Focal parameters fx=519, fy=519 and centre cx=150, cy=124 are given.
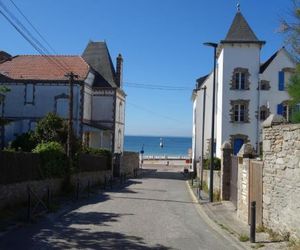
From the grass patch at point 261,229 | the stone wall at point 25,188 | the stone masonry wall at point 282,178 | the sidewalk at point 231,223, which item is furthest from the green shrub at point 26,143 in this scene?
the stone masonry wall at point 282,178

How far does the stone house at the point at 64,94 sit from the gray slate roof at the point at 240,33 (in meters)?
12.8

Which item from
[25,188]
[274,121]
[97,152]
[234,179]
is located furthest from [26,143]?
[274,121]

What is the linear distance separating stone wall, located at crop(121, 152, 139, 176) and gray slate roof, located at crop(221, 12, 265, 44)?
15520mm

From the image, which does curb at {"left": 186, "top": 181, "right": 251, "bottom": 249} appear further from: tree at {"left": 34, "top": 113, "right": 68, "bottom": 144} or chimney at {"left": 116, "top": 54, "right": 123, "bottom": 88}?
chimney at {"left": 116, "top": 54, "right": 123, "bottom": 88}

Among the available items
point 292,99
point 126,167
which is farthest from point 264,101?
point 292,99

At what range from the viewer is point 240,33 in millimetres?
44750

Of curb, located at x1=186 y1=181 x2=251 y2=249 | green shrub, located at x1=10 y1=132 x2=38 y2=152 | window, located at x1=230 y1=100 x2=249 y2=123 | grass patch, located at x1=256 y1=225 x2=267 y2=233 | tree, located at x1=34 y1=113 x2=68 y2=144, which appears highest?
window, located at x1=230 y1=100 x2=249 y2=123

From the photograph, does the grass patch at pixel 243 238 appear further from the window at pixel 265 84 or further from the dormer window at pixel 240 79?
the window at pixel 265 84

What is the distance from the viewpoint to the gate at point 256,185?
1602 centimetres

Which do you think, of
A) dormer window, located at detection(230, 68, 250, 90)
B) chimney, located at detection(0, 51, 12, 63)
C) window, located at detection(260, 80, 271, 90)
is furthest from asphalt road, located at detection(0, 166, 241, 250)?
chimney, located at detection(0, 51, 12, 63)

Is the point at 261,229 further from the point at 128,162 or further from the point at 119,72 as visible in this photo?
the point at 119,72

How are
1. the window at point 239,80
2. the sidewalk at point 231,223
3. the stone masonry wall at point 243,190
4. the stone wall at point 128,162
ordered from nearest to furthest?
the sidewalk at point 231,223, the stone masonry wall at point 243,190, the window at point 239,80, the stone wall at point 128,162

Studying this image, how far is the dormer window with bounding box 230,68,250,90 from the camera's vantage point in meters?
44.2

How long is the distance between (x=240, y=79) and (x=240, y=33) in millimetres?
4006
